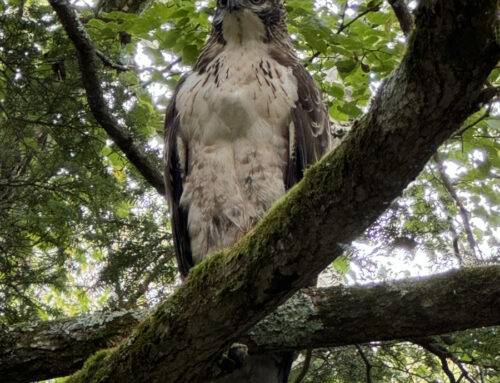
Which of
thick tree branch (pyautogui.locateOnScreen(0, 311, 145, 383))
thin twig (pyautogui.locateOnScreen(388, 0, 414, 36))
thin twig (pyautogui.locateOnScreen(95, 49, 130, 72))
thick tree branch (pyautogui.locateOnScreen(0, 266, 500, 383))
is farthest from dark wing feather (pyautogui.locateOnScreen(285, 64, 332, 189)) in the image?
thin twig (pyautogui.locateOnScreen(95, 49, 130, 72))

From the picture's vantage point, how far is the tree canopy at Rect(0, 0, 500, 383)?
2.56 m

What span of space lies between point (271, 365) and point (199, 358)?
3.00ft

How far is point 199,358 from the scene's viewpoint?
286 centimetres

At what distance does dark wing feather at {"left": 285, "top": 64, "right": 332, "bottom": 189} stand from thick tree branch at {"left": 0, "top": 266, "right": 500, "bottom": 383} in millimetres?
1171

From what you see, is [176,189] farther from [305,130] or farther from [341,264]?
[341,264]

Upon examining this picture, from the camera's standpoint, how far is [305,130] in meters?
4.61

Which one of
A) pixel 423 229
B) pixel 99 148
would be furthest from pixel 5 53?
pixel 423 229

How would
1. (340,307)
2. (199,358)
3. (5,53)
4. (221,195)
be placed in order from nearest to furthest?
(199,358), (340,307), (221,195), (5,53)

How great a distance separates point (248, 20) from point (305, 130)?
1066mm

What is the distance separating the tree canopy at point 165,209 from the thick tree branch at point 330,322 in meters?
0.03

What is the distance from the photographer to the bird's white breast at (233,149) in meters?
4.49

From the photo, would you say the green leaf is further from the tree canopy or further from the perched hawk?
the perched hawk

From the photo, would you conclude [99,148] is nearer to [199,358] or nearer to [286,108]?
[286,108]

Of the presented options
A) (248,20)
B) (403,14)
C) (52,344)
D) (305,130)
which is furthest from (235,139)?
(52,344)
